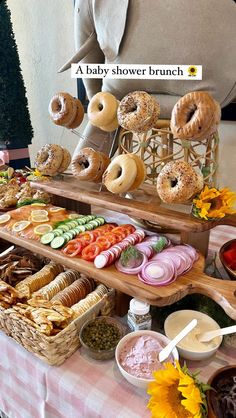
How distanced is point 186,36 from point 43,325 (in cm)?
71

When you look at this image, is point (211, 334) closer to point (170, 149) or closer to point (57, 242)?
point (57, 242)

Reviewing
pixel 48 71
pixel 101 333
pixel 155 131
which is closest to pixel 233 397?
pixel 101 333

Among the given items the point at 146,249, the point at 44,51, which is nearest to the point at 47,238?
the point at 146,249

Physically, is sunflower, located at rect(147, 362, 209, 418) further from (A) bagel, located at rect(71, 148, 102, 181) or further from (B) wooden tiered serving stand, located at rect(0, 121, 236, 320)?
(A) bagel, located at rect(71, 148, 102, 181)

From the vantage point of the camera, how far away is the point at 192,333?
0.61m

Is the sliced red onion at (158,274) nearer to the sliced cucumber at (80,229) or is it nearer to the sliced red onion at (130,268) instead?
the sliced red onion at (130,268)

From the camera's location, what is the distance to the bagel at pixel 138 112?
67cm

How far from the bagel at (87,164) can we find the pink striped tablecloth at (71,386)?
1.38 ft

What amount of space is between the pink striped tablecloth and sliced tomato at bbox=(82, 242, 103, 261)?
20cm

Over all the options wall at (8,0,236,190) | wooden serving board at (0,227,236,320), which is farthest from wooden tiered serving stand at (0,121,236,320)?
wall at (8,0,236,190)

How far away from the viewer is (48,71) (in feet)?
5.93

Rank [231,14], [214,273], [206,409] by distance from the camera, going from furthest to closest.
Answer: [214,273]
[231,14]
[206,409]

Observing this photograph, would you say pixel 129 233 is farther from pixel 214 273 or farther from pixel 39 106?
pixel 39 106

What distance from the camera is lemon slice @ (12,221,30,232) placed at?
830mm
